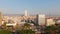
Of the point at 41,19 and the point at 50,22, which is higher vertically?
the point at 41,19

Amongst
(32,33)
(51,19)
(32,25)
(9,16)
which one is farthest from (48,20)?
(9,16)

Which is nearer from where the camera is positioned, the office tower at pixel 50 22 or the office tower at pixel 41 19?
the office tower at pixel 41 19

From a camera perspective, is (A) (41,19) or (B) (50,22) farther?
(B) (50,22)

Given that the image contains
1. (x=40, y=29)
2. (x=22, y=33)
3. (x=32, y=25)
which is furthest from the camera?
(x=32, y=25)

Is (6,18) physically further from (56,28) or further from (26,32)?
(56,28)

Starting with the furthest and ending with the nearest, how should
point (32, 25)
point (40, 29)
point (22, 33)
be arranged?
1. point (32, 25)
2. point (40, 29)
3. point (22, 33)

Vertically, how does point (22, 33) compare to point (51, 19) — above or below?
below

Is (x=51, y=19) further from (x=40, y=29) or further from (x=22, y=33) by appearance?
(x=22, y=33)

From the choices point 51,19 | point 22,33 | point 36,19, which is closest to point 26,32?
point 22,33

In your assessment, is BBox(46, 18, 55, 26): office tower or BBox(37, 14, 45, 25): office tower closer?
BBox(37, 14, 45, 25): office tower

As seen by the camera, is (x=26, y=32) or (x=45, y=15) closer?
(x=26, y=32)
